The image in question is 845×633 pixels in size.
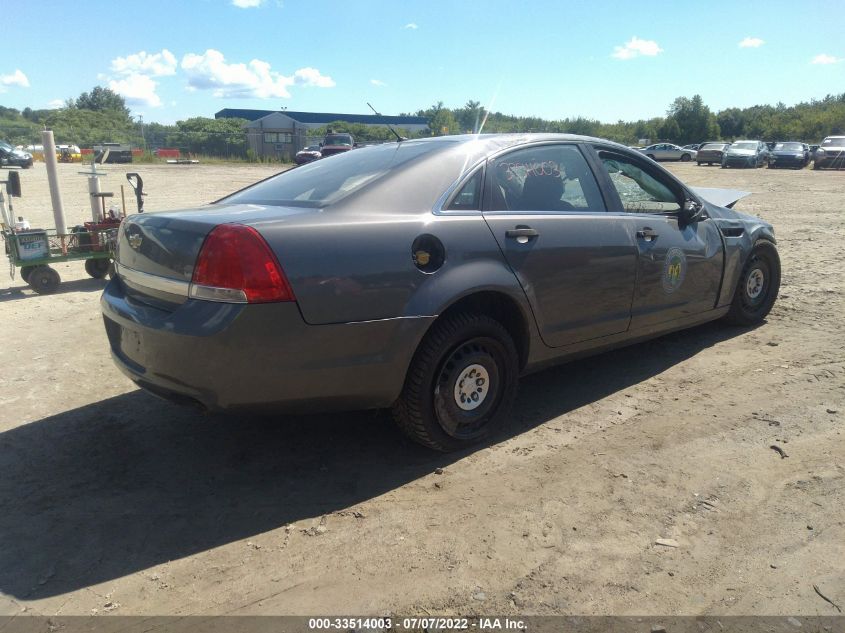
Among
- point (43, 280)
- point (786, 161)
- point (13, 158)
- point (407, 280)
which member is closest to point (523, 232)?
point (407, 280)

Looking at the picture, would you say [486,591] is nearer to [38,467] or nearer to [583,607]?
[583,607]

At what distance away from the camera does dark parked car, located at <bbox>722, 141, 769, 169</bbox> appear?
3500cm

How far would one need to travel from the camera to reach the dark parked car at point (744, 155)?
3500 centimetres

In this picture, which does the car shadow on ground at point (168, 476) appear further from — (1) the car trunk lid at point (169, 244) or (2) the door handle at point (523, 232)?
(2) the door handle at point (523, 232)

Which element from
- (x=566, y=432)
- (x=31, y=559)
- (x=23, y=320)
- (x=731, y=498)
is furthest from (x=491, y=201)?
(x=23, y=320)

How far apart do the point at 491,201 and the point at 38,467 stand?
269cm

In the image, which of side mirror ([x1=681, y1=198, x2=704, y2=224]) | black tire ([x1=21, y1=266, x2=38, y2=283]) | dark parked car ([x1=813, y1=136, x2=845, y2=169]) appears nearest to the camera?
side mirror ([x1=681, y1=198, x2=704, y2=224])

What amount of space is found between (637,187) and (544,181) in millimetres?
957

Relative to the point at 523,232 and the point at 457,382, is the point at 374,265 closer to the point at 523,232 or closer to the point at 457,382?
the point at 457,382

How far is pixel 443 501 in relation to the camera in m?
2.94

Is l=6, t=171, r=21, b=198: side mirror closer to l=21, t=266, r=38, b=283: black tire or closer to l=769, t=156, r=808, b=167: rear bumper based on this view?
l=21, t=266, r=38, b=283: black tire

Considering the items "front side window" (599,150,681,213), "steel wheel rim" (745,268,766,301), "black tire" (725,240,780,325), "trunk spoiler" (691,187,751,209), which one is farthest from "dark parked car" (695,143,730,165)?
"front side window" (599,150,681,213)

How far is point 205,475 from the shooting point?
3.18 metres

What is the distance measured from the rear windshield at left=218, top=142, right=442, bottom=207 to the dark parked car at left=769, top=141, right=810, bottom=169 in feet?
123
